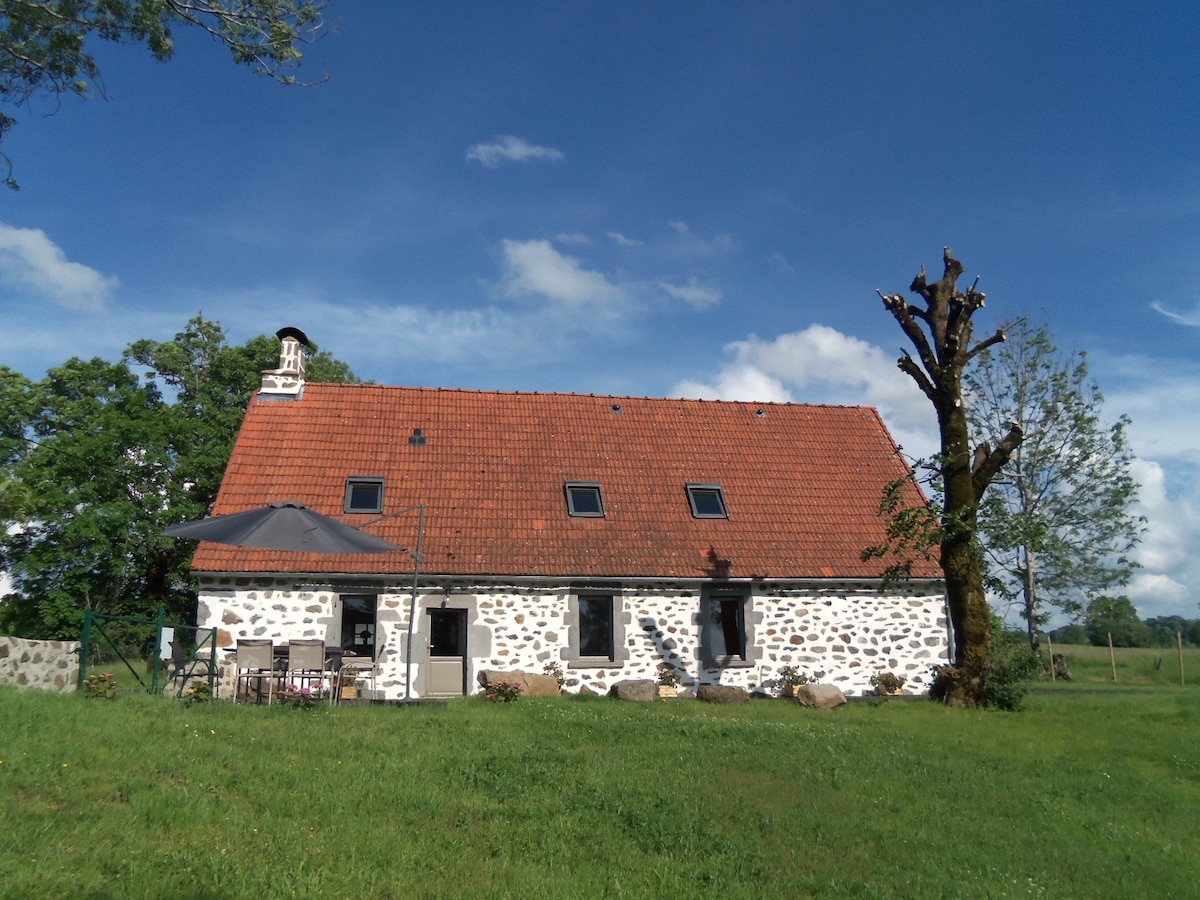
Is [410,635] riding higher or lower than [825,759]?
higher

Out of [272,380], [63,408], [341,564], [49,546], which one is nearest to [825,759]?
[341,564]

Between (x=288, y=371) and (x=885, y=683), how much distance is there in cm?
1360

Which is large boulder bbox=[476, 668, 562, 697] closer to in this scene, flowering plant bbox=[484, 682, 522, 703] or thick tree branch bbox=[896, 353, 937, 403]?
flowering plant bbox=[484, 682, 522, 703]

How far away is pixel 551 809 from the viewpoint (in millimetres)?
7215

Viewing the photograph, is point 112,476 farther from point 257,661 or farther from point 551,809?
point 551,809

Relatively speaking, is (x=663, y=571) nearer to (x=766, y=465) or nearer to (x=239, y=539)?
(x=766, y=465)

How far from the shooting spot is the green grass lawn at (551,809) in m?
5.58

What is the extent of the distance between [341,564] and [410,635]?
200cm

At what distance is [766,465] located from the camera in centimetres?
1911

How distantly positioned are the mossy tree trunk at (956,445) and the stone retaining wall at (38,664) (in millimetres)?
12702

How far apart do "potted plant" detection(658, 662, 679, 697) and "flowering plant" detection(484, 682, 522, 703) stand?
3.09 meters

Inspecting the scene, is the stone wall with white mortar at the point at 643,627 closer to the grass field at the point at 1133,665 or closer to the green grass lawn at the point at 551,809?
the green grass lawn at the point at 551,809

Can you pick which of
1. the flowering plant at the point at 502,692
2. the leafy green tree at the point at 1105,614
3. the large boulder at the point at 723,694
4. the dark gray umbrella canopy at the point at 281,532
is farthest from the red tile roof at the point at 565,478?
the leafy green tree at the point at 1105,614

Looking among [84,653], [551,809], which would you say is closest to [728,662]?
[551,809]
